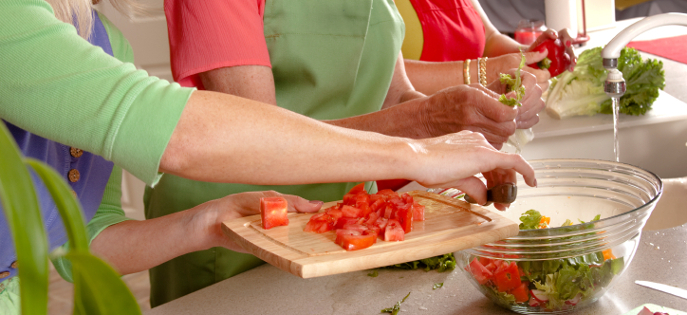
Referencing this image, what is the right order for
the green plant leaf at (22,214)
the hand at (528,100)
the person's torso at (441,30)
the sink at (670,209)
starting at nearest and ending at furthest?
1. the green plant leaf at (22,214)
2. the hand at (528,100)
3. the sink at (670,209)
4. the person's torso at (441,30)

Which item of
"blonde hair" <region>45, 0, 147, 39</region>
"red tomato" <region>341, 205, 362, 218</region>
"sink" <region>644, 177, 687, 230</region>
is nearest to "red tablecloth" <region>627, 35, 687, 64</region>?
"sink" <region>644, 177, 687, 230</region>

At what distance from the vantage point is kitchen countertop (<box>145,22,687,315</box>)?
3.05 feet

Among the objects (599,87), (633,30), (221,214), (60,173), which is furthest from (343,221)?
(599,87)

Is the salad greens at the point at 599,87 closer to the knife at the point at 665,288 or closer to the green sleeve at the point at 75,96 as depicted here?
the knife at the point at 665,288

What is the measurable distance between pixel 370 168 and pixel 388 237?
0.11 m

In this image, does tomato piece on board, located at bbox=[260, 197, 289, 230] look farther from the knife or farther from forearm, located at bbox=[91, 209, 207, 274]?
the knife

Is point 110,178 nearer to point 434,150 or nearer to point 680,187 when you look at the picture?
point 434,150

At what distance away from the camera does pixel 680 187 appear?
1.50 meters

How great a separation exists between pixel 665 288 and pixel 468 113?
0.45 m

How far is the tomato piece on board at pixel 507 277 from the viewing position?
843mm

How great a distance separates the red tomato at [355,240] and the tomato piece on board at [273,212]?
150 millimetres

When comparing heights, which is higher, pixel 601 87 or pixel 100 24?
pixel 100 24

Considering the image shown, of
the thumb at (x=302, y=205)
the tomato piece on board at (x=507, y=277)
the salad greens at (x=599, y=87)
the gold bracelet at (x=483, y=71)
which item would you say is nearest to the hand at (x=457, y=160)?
the tomato piece on board at (x=507, y=277)

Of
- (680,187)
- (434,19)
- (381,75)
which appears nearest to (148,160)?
(381,75)
